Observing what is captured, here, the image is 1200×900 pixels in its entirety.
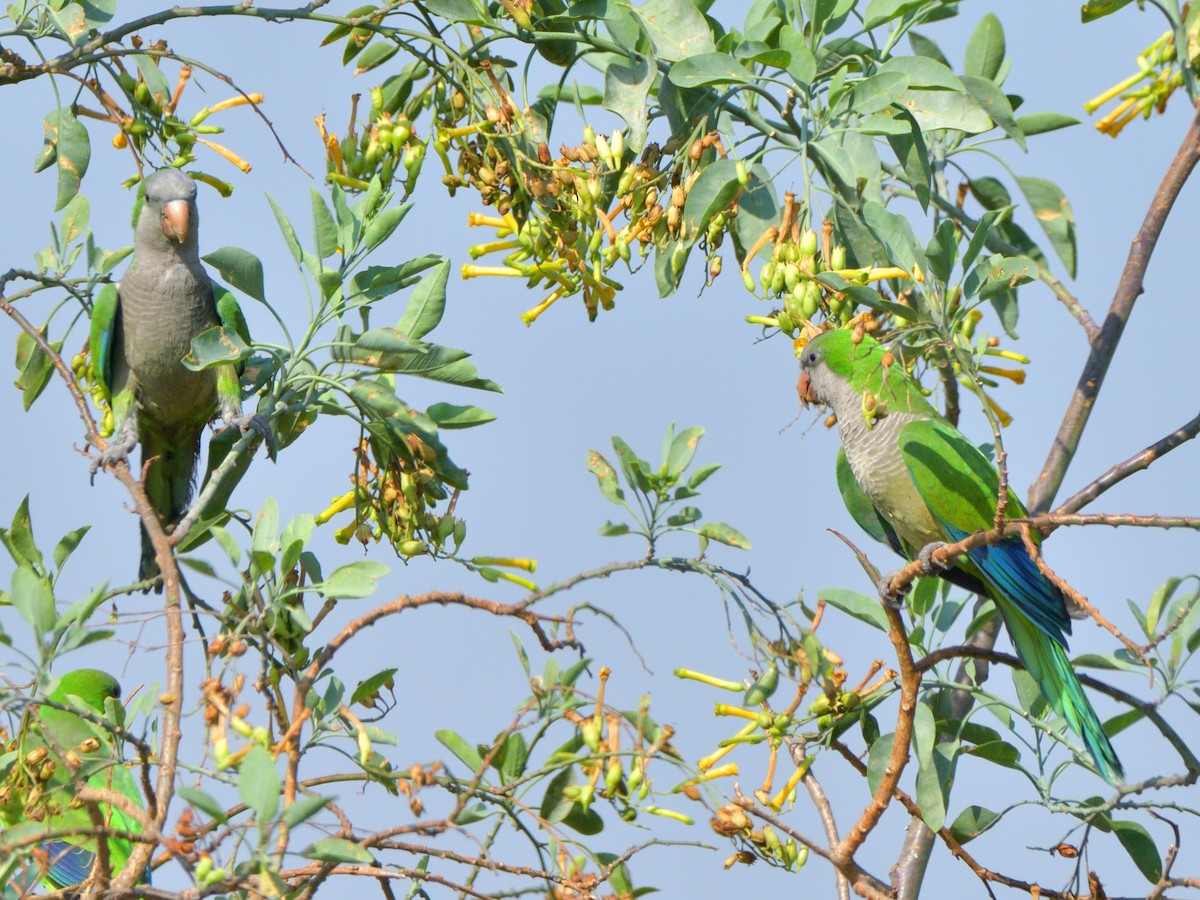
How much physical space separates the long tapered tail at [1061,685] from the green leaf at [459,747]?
149 centimetres

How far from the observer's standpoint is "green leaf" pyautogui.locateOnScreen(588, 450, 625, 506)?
2.65 meters

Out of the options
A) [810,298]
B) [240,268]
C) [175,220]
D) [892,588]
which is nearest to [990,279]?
[810,298]

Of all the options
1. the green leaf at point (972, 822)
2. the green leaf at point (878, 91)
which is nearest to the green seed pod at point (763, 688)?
the green leaf at point (972, 822)

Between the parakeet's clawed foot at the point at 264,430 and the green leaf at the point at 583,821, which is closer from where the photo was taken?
the green leaf at the point at 583,821

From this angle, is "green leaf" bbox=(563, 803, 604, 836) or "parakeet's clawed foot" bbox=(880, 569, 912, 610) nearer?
"green leaf" bbox=(563, 803, 604, 836)

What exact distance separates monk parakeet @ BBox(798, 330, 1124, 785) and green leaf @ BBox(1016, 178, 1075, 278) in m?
0.61

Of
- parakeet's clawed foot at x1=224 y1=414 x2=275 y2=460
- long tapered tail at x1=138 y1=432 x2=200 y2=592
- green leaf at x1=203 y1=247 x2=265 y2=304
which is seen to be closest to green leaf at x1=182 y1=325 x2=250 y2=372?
green leaf at x1=203 y1=247 x2=265 y2=304

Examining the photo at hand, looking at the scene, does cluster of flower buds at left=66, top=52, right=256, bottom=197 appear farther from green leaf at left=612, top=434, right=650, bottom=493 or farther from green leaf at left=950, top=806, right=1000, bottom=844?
green leaf at left=950, top=806, right=1000, bottom=844

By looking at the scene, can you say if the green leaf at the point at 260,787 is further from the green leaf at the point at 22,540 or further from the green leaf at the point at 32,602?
the green leaf at the point at 22,540

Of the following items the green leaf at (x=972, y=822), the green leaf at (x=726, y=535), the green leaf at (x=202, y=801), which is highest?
the green leaf at (x=726, y=535)

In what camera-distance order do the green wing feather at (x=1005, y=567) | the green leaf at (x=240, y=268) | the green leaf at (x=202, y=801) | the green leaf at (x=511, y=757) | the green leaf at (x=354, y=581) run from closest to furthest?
the green leaf at (x=202, y=801), the green leaf at (x=354, y=581), the green leaf at (x=511, y=757), the green leaf at (x=240, y=268), the green wing feather at (x=1005, y=567)

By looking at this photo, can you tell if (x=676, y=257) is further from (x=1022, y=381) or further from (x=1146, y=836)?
(x=1146, y=836)

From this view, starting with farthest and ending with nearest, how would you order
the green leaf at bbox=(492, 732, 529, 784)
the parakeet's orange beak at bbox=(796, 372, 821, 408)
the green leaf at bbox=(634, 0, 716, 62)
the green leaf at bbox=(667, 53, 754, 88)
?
the parakeet's orange beak at bbox=(796, 372, 821, 408)
the green leaf at bbox=(634, 0, 716, 62)
the green leaf at bbox=(667, 53, 754, 88)
the green leaf at bbox=(492, 732, 529, 784)

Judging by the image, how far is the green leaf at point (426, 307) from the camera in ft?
8.55
